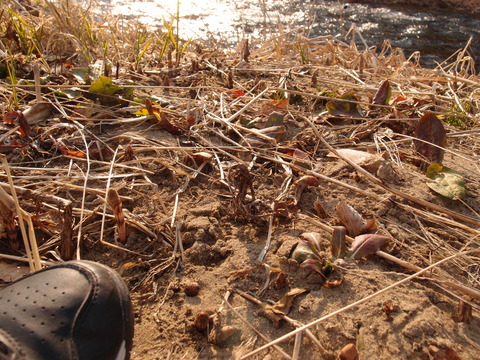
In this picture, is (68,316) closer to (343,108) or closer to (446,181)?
(446,181)

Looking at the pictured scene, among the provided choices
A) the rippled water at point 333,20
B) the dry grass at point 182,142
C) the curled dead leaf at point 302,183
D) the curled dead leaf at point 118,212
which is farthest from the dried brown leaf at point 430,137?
the rippled water at point 333,20

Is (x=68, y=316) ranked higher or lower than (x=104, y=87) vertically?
lower

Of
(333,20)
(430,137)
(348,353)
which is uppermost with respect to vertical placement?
(333,20)

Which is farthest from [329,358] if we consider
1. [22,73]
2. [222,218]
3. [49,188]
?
[22,73]

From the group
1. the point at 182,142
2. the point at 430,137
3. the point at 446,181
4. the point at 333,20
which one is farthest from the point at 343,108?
the point at 333,20

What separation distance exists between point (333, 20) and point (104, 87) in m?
4.94

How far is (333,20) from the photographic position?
5.92 meters

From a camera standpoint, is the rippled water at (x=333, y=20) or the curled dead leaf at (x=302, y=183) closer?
the curled dead leaf at (x=302, y=183)

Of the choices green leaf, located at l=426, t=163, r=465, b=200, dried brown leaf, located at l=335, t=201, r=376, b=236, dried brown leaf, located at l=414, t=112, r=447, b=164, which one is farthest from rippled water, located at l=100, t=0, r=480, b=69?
dried brown leaf, located at l=335, t=201, r=376, b=236

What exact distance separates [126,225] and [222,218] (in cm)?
29

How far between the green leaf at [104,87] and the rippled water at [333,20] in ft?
10.8

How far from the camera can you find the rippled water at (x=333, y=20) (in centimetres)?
516

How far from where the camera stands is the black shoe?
2.92ft

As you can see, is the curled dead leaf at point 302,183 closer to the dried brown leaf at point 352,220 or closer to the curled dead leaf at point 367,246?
the dried brown leaf at point 352,220
